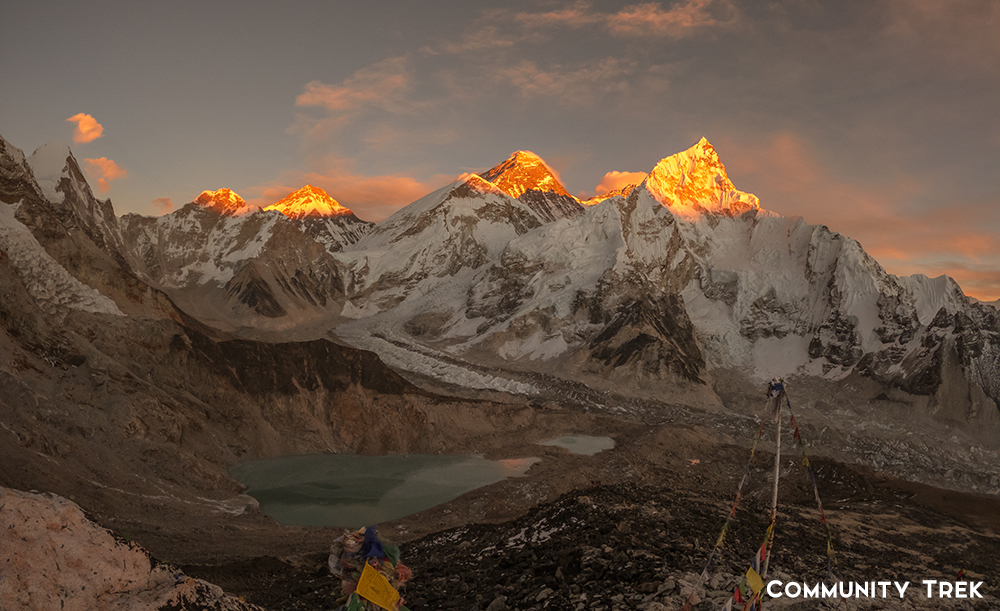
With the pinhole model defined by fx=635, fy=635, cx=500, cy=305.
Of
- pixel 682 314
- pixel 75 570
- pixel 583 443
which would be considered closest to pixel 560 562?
pixel 75 570

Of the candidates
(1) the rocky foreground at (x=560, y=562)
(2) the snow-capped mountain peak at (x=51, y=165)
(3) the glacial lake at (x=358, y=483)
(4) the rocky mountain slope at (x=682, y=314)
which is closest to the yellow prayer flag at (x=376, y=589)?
(1) the rocky foreground at (x=560, y=562)

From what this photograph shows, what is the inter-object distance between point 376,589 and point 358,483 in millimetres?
34469

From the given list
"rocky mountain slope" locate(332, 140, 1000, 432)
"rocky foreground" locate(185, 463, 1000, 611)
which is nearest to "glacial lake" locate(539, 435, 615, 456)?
"rocky foreground" locate(185, 463, 1000, 611)

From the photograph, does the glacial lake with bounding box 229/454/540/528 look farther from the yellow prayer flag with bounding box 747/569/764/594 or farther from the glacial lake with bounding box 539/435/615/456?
the yellow prayer flag with bounding box 747/569/764/594

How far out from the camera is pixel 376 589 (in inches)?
269

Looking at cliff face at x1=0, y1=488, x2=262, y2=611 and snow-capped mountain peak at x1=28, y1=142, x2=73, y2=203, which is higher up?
snow-capped mountain peak at x1=28, y1=142, x2=73, y2=203

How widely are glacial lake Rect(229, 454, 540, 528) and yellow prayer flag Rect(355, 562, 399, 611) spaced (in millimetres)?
26900

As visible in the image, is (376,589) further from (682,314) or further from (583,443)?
(682,314)

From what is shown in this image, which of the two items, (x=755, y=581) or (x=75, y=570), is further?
(x=755, y=581)

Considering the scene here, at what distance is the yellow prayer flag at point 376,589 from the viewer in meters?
6.70

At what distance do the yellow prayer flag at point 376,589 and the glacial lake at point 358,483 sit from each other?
26900mm

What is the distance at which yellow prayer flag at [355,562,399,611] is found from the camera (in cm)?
670

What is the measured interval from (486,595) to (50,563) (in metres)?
9.98

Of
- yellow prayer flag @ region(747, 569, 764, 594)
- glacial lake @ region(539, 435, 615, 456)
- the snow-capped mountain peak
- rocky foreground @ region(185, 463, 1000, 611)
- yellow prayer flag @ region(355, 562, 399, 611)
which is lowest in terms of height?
glacial lake @ region(539, 435, 615, 456)
